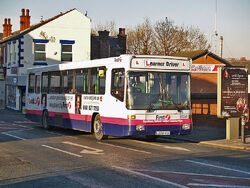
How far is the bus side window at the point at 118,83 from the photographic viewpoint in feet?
53.7

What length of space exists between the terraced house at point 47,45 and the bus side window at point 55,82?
23294 mm

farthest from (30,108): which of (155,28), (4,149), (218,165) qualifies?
(155,28)

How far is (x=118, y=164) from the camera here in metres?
11.6

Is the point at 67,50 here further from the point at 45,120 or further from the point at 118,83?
the point at 118,83

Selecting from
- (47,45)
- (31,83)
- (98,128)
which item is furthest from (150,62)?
(47,45)

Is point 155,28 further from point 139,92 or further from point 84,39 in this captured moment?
point 139,92

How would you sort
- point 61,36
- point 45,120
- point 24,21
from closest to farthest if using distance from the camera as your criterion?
point 45,120 < point 61,36 < point 24,21

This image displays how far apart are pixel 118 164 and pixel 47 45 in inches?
1448

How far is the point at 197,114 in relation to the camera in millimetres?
26188

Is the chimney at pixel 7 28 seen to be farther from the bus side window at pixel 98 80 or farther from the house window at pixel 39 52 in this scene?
the bus side window at pixel 98 80

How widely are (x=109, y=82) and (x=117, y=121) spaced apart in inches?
62.2

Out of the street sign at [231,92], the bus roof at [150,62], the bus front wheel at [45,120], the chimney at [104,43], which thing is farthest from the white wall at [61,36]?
the street sign at [231,92]

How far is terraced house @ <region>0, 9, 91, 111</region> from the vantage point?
46250 millimetres

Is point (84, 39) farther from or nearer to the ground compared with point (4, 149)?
farther from the ground
